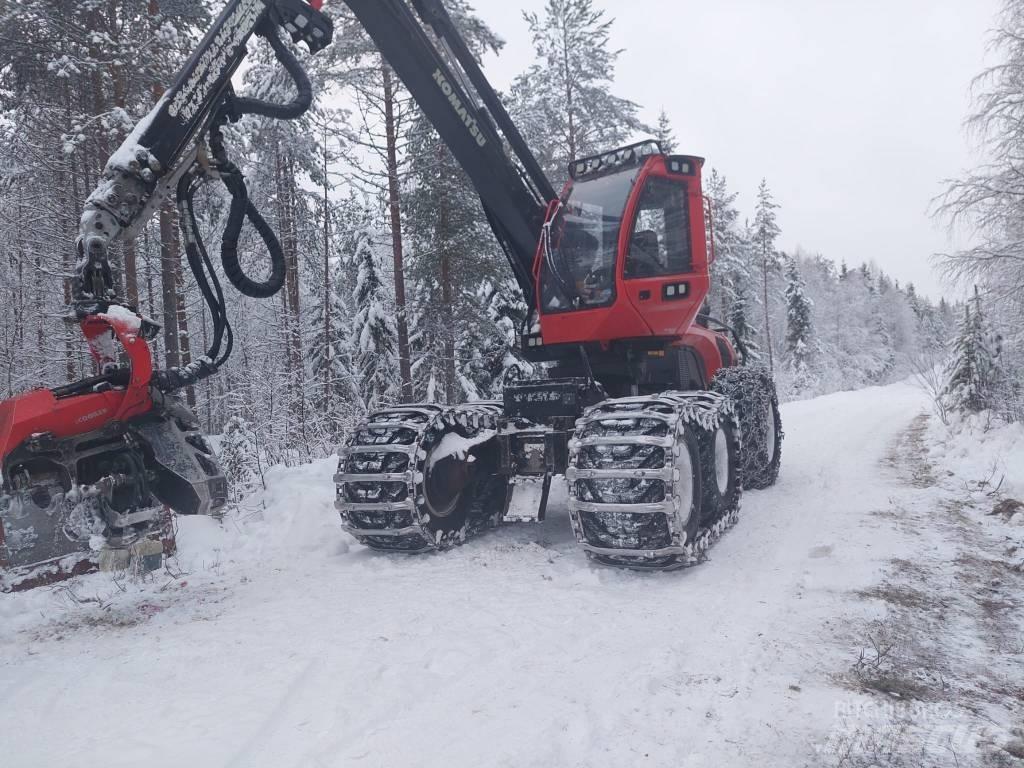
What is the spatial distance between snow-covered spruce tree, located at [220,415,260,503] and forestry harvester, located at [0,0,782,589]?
249 centimetres

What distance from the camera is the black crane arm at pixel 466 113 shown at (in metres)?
5.59

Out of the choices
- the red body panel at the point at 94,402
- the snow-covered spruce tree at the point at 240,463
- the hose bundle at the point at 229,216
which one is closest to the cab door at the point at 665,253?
the hose bundle at the point at 229,216

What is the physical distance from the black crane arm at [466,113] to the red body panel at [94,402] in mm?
3139

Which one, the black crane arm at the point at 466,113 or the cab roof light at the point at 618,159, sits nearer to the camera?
the black crane arm at the point at 466,113

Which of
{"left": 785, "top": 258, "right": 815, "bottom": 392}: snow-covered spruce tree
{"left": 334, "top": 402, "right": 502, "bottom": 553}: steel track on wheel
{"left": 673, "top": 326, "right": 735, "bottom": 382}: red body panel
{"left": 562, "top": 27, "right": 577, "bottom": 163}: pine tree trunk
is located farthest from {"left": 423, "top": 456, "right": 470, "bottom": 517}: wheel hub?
{"left": 785, "top": 258, "right": 815, "bottom": 392}: snow-covered spruce tree

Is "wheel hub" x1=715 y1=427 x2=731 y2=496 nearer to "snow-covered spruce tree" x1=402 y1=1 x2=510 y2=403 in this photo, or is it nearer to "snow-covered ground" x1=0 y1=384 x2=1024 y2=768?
"snow-covered ground" x1=0 y1=384 x2=1024 y2=768

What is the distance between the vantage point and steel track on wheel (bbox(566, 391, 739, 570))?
455cm

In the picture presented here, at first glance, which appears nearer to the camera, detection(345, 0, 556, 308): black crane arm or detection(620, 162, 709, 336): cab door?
detection(345, 0, 556, 308): black crane arm

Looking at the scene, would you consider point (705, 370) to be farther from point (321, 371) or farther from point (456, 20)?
point (321, 371)

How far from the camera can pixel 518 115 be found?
15.8 m

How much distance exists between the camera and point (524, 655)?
3.52 meters

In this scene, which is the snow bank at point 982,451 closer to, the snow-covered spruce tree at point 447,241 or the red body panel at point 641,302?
the red body panel at point 641,302

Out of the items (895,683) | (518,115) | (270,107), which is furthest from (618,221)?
(518,115)

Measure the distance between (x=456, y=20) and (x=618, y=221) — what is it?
9623mm
